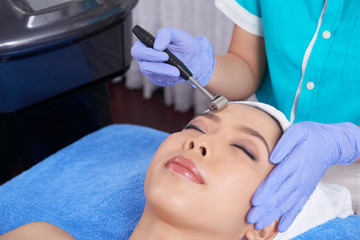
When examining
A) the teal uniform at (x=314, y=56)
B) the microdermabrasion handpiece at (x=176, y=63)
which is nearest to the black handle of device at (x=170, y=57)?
the microdermabrasion handpiece at (x=176, y=63)

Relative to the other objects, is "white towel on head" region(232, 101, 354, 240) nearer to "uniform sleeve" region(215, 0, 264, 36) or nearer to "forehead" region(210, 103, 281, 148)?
"forehead" region(210, 103, 281, 148)

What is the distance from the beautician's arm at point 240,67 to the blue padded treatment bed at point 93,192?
1.08 ft

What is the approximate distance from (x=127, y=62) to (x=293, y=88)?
557mm

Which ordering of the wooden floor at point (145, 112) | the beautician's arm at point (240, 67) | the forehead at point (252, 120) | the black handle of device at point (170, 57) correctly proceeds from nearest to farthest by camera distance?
the forehead at point (252, 120) → the black handle of device at point (170, 57) → the beautician's arm at point (240, 67) → the wooden floor at point (145, 112)

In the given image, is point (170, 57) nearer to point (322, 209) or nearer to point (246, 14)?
point (246, 14)

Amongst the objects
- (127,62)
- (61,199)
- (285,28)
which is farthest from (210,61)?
(61,199)

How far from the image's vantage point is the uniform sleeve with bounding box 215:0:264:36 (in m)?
1.36

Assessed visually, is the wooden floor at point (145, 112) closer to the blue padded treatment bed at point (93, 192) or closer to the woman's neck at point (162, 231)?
the blue padded treatment bed at point (93, 192)

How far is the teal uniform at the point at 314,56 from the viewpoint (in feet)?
3.83

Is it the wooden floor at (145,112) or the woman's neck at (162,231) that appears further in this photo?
the wooden floor at (145,112)

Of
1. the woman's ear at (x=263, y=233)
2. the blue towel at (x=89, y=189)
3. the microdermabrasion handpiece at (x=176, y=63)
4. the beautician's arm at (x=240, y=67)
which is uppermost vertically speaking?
the microdermabrasion handpiece at (x=176, y=63)

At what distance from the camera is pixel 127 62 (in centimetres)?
152

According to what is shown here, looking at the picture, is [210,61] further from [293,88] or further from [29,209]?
[29,209]

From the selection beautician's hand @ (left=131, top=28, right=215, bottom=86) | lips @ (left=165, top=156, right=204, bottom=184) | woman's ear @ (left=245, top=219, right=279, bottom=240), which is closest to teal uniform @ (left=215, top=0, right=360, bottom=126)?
beautician's hand @ (left=131, top=28, right=215, bottom=86)
